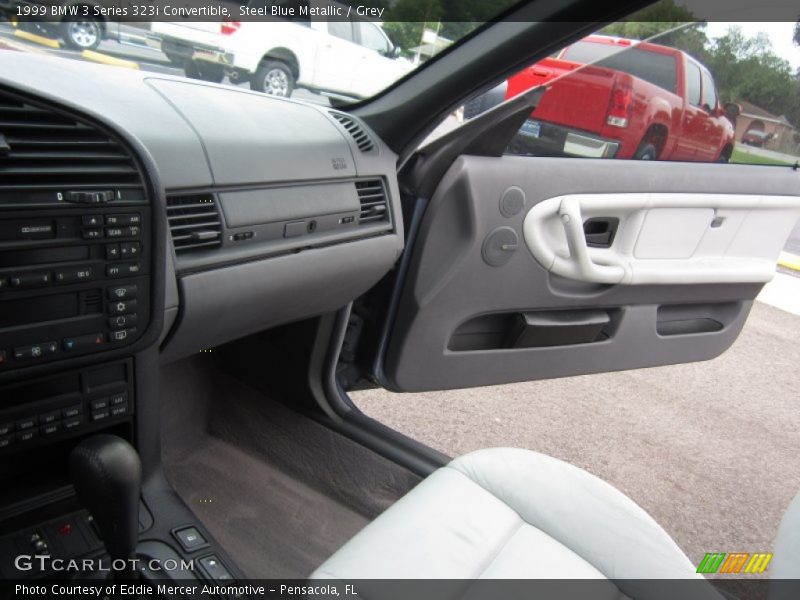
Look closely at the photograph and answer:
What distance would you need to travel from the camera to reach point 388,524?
3.96 ft

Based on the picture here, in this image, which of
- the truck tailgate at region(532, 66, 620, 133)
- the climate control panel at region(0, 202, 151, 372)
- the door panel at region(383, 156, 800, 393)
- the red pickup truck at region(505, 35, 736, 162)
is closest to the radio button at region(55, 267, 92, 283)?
the climate control panel at region(0, 202, 151, 372)

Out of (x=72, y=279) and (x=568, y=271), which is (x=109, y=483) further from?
(x=568, y=271)

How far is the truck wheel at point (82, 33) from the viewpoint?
4.38 ft

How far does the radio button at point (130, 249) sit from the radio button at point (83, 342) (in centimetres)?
13

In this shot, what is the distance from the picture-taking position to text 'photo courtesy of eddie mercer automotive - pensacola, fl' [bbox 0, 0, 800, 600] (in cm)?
108

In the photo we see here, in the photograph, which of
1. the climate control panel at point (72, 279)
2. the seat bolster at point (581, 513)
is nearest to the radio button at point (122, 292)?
the climate control panel at point (72, 279)

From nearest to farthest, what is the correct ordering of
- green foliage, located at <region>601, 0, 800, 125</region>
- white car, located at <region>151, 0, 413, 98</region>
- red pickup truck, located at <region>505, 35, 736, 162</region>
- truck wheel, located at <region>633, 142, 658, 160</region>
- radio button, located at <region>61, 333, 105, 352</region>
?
radio button, located at <region>61, 333, 105, 352</region> → white car, located at <region>151, 0, 413, 98</region> → green foliage, located at <region>601, 0, 800, 125</region> → red pickup truck, located at <region>505, 35, 736, 162</region> → truck wheel, located at <region>633, 142, 658, 160</region>

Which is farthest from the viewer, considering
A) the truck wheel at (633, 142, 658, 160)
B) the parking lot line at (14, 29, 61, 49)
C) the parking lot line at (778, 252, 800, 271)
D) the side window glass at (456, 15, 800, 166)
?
the parking lot line at (778, 252, 800, 271)

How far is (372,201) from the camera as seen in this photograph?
69.9 inches

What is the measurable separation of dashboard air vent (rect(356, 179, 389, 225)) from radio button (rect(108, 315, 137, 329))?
74cm

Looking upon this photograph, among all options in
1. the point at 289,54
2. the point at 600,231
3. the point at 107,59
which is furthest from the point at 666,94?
the point at 107,59

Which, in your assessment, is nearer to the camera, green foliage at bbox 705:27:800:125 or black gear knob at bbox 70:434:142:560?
black gear knob at bbox 70:434:142:560

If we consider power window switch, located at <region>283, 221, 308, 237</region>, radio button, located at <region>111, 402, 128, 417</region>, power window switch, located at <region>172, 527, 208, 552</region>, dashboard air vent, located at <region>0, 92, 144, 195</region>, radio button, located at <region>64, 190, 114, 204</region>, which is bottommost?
power window switch, located at <region>172, 527, 208, 552</region>

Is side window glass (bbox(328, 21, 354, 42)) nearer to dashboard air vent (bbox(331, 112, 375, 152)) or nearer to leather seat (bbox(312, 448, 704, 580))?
dashboard air vent (bbox(331, 112, 375, 152))
